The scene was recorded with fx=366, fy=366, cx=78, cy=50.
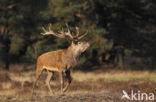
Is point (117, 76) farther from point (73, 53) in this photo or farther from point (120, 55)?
point (120, 55)

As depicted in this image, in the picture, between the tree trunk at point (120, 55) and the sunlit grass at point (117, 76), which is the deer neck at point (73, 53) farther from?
the tree trunk at point (120, 55)

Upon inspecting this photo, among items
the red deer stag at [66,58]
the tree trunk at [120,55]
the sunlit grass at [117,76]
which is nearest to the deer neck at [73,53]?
the red deer stag at [66,58]

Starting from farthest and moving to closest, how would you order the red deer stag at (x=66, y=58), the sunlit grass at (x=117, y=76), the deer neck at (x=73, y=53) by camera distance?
the sunlit grass at (x=117, y=76), the deer neck at (x=73, y=53), the red deer stag at (x=66, y=58)

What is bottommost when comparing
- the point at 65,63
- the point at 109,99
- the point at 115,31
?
the point at 109,99

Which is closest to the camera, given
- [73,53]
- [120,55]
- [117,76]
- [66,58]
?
[66,58]

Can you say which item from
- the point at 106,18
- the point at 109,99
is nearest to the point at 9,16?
the point at 106,18

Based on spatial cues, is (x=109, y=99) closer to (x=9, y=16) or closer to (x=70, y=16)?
(x=70, y=16)

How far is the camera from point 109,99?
456 inches

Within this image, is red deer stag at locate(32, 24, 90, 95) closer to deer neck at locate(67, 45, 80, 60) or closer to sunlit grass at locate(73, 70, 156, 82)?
deer neck at locate(67, 45, 80, 60)

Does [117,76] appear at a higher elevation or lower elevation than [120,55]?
lower

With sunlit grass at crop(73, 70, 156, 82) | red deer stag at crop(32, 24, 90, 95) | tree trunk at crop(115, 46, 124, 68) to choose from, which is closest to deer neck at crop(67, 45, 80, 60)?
red deer stag at crop(32, 24, 90, 95)

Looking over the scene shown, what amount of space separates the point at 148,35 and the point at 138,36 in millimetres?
1943

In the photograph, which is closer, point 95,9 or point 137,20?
point 95,9

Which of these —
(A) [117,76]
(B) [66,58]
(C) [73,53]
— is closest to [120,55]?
(A) [117,76]
